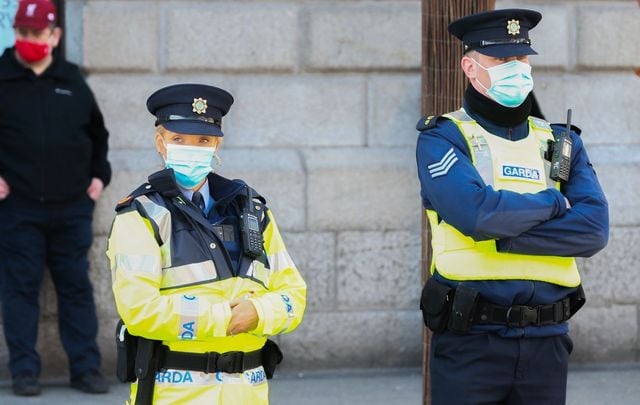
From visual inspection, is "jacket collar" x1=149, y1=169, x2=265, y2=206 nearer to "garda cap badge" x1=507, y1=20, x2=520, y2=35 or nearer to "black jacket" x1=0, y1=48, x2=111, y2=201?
"garda cap badge" x1=507, y1=20, x2=520, y2=35

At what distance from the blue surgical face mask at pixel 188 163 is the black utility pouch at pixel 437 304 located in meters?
0.83

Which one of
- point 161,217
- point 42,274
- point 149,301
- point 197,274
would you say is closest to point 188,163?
point 161,217

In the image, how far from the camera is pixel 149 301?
369 cm

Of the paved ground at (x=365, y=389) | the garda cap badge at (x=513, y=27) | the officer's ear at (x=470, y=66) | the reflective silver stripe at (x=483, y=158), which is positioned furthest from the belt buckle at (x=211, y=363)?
the paved ground at (x=365, y=389)

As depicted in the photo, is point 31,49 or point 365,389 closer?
point 31,49

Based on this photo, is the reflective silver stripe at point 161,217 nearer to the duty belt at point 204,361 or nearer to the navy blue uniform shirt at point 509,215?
the duty belt at point 204,361

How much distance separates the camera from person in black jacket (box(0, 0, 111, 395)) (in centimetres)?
673

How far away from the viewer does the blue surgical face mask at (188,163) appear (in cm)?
396

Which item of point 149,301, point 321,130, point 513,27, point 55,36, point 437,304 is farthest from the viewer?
point 321,130

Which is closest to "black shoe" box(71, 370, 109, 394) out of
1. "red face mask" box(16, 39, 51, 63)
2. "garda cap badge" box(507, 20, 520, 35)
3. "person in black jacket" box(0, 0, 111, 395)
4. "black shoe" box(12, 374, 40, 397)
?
"person in black jacket" box(0, 0, 111, 395)

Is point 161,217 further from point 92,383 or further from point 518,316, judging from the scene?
point 92,383

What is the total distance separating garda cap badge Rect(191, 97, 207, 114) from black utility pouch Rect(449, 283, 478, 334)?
0.98 metres

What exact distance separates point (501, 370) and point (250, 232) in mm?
923

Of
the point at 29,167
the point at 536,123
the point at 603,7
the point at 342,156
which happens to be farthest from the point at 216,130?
the point at 603,7
